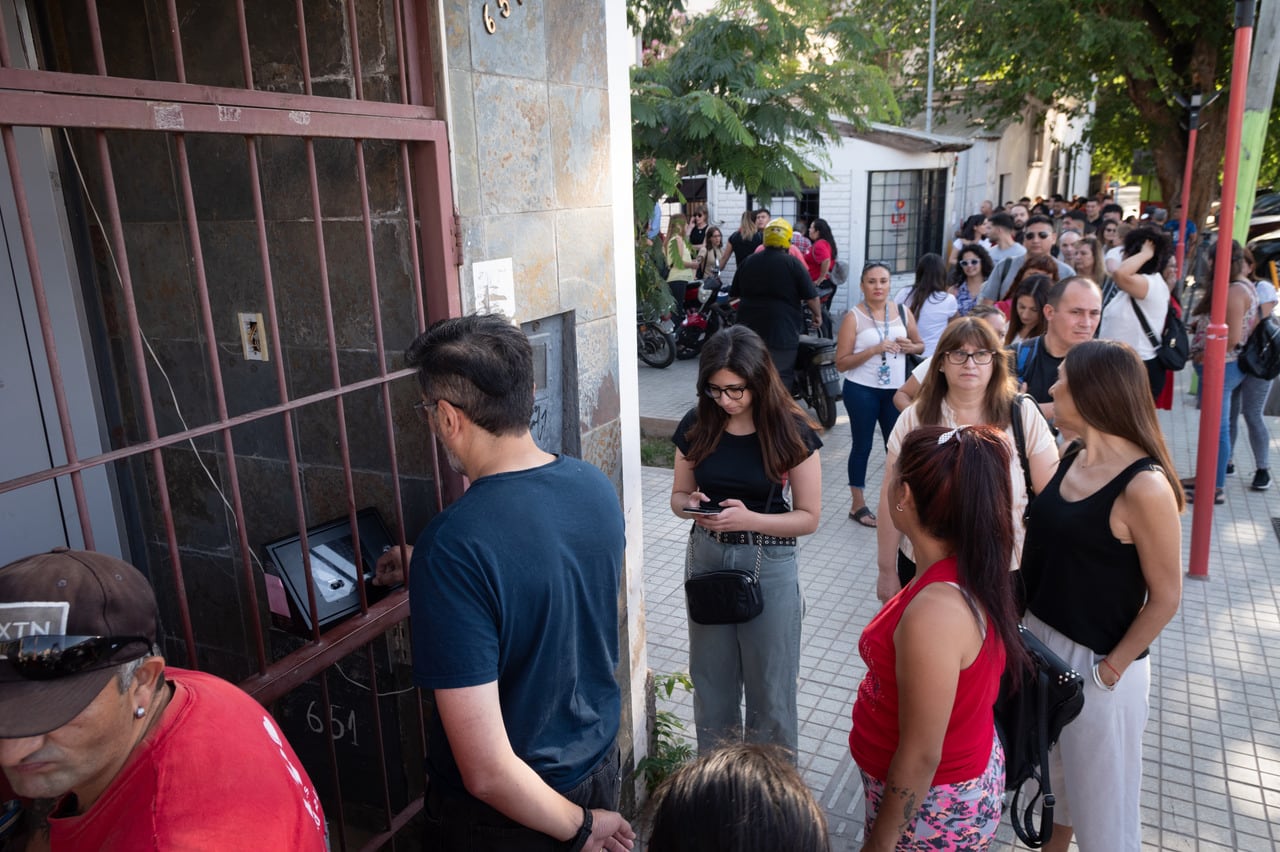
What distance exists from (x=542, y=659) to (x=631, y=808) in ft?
6.41

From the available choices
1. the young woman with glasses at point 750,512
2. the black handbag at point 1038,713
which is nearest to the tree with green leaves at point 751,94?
the young woman with glasses at point 750,512

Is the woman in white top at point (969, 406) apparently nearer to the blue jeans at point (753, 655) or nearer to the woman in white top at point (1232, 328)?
the blue jeans at point (753, 655)

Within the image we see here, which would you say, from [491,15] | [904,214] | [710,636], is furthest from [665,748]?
[904,214]

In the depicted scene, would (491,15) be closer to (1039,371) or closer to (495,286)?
(495,286)

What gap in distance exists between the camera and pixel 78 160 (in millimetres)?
3113

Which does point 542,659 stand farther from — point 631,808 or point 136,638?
point 631,808

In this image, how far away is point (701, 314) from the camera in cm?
1228

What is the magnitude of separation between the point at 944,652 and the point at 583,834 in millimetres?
888

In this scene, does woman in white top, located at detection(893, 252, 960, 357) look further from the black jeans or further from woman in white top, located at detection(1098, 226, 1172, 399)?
the black jeans

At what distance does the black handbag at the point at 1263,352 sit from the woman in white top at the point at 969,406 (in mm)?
3730

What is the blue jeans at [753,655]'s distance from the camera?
3.28 meters

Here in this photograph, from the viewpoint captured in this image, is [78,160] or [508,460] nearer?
[508,460]

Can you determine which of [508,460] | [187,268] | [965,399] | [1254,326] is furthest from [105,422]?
[1254,326]

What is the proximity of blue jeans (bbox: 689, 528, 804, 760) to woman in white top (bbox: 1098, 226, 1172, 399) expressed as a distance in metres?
3.69
